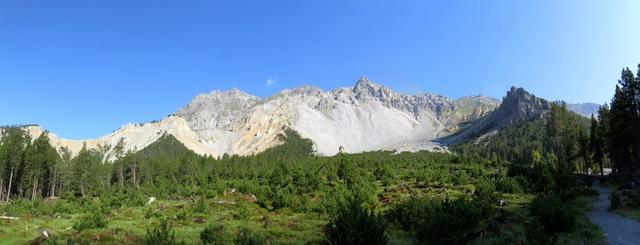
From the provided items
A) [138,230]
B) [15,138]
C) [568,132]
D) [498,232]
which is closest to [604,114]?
[568,132]

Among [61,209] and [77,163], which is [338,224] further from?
[77,163]

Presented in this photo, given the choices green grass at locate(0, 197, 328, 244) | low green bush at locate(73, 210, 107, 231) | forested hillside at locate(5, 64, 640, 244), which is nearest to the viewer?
forested hillside at locate(5, 64, 640, 244)

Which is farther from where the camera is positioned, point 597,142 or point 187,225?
point 597,142

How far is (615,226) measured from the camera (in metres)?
27.2

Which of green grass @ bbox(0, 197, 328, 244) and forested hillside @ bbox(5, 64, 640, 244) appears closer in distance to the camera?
forested hillside @ bbox(5, 64, 640, 244)

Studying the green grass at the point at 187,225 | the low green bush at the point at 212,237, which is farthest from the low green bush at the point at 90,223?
the low green bush at the point at 212,237

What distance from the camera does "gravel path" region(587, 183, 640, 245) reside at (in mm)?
22828

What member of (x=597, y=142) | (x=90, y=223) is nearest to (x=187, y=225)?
(x=90, y=223)

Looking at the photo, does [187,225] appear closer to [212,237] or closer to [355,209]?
[212,237]

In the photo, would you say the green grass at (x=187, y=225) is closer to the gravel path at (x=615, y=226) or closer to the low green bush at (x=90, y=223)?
the low green bush at (x=90, y=223)

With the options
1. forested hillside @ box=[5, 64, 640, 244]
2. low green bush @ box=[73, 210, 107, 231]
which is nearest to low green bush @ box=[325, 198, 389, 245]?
forested hillside @ box=[5, 64, 640, 244]

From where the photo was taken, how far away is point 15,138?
95938mm

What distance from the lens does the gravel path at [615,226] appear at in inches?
899

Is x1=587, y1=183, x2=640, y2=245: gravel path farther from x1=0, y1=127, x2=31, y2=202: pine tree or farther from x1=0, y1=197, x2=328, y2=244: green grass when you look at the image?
x1=0, y1=127, x2=31, y2=202: pine tree
